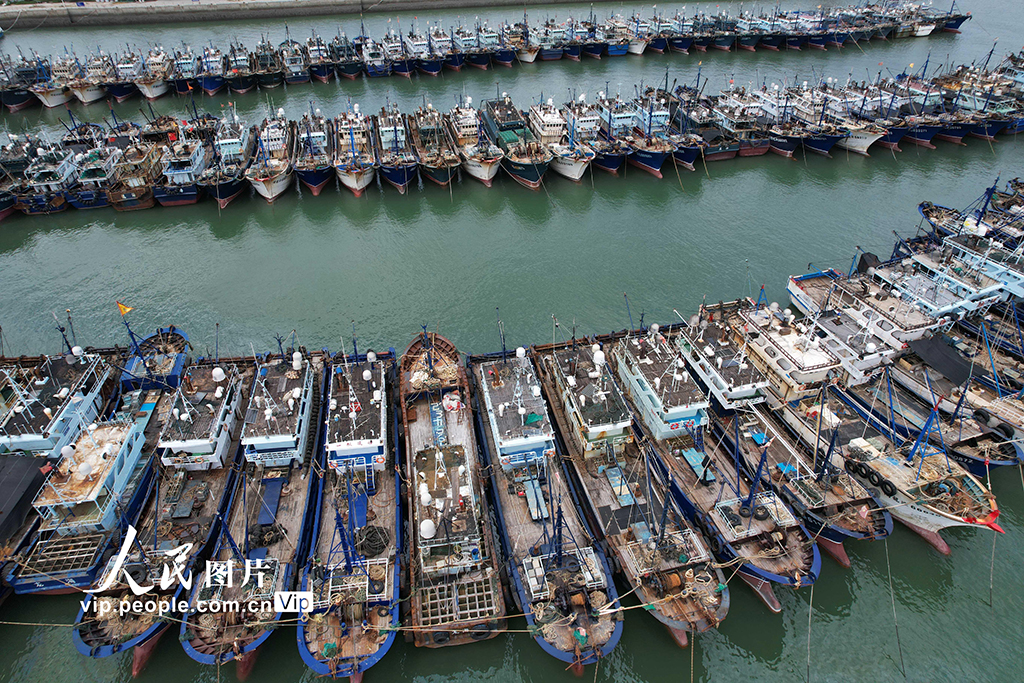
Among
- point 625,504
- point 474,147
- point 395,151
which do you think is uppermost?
point 474,147

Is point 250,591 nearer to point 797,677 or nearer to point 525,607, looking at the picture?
point 525,607

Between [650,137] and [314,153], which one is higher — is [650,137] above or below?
above

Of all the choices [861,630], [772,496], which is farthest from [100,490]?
[861,630]

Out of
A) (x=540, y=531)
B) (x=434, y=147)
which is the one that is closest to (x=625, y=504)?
(x=540, y=531)

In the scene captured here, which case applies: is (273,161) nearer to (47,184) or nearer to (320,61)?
(47,184)

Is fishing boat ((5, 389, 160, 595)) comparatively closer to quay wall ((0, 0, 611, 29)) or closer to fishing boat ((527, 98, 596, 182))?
fishing boat ((527, 98, 596, 182))

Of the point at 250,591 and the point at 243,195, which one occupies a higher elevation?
the point at 243,195

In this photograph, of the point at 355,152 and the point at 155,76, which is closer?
the point at 355,152
